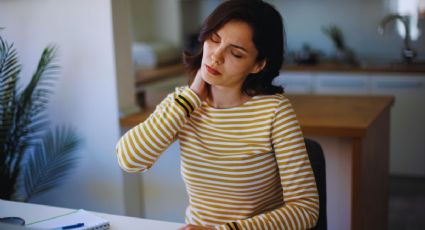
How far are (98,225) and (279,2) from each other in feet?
12.3

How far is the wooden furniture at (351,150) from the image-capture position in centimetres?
214

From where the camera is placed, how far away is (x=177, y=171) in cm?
256

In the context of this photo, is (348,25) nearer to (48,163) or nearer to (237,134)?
(48,163)

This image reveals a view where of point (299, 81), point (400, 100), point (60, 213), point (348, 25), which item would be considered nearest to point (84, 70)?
point (60, 213)

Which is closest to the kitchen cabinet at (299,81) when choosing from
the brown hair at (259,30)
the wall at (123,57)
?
the wall at (123,57)

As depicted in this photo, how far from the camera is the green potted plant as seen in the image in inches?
86.9

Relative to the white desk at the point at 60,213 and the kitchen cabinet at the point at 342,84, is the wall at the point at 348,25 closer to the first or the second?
the kitchen cabinet at the point at 342,84

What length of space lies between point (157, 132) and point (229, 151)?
0.19m

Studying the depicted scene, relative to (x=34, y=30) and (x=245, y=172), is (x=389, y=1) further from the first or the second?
(x=245, y=172)

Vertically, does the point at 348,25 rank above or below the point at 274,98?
above

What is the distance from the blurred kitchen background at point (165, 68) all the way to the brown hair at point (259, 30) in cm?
72

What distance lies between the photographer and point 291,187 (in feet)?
4.43

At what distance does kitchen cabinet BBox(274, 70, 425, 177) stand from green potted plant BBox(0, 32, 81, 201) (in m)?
2.05

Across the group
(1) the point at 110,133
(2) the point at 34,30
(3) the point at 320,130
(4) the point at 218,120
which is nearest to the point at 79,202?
(1) the point at 110,133
